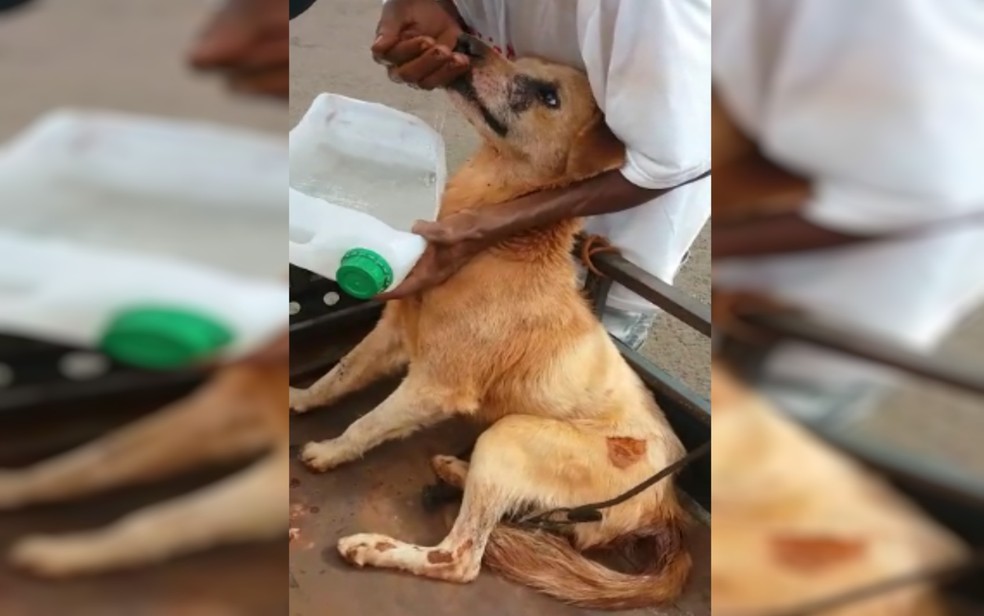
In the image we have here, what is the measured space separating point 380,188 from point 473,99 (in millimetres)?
115

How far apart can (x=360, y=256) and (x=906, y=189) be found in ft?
1.45

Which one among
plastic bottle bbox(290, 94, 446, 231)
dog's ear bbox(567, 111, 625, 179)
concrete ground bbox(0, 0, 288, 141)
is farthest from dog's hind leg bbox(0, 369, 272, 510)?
dog's ear bbox(567, 111, 625, 179)

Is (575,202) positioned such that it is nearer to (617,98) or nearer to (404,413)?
(617,98)

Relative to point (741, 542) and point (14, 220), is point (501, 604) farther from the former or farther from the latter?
point (14, 220)

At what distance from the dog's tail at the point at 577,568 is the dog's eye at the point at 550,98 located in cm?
39

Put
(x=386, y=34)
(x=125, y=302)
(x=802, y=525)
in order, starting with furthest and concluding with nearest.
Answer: (x=386, y=34) → (x=802, y=525) → (x=125, y=302)

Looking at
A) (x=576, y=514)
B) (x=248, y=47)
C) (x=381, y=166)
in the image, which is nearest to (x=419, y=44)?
(x=381, y=166)

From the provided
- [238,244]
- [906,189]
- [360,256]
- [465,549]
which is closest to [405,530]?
[465,549]

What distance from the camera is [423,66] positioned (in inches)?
31.0

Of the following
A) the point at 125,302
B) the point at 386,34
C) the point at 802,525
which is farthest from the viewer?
the point at 386,34

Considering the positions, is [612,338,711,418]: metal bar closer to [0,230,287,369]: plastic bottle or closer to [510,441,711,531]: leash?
[510,441,711,531]: leash

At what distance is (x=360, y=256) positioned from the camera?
803 millimetres

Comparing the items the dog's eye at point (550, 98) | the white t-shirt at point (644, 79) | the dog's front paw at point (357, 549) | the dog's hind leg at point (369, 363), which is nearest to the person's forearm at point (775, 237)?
the white t-shirt at point (644, 79)

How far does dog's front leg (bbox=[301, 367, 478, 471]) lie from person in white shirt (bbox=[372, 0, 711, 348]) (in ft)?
A: 0.31
